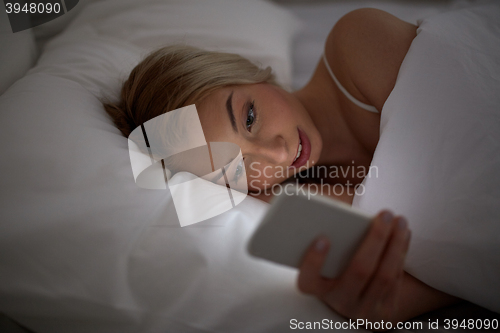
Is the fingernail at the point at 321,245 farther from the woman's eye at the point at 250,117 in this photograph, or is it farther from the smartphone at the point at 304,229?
the woman's eye at the point at 250,117

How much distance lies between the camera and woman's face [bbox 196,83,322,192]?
0.69 m

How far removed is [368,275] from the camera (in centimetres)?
38

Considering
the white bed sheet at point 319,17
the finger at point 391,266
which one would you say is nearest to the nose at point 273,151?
the finger at point 391,266

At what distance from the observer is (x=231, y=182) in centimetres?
72

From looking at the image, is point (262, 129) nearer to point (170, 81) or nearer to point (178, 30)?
point (170, 81)

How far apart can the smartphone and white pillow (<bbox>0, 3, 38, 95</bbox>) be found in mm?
754

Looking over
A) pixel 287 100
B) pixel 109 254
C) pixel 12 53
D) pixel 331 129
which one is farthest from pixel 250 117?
pixel 12 53

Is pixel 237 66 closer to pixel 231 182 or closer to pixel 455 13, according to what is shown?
pixel 231 182

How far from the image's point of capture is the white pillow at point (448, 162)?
1.41 ft

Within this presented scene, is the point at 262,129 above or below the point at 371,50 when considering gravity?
below

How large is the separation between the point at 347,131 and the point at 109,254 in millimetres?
752

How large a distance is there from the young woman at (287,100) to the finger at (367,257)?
0.55ft

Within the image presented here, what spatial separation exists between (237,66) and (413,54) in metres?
0.42

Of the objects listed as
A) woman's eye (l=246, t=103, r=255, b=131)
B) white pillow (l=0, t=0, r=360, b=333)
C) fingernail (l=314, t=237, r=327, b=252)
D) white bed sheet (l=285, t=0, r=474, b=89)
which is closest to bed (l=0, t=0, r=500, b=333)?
white pillow (l=0, t=0, r=360, b=333)
